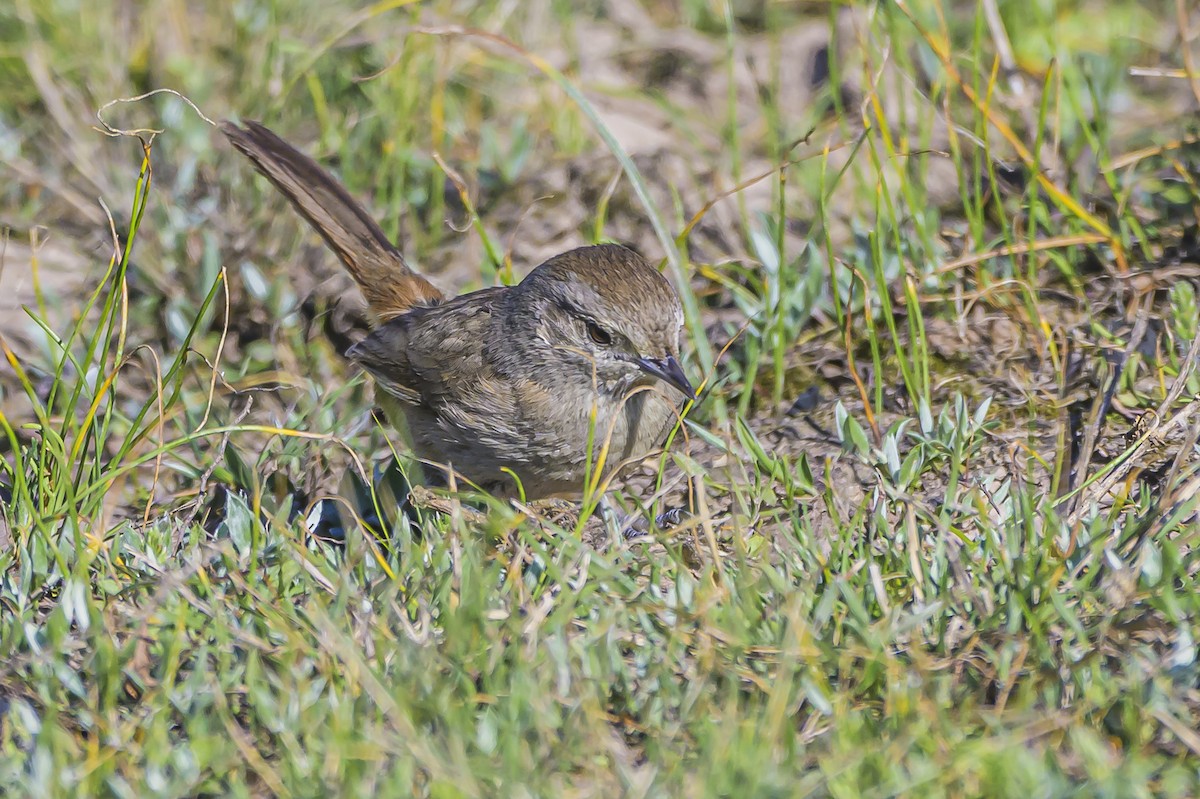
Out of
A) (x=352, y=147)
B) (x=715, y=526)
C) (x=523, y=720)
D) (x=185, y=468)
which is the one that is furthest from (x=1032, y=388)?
(x=352, y=147)

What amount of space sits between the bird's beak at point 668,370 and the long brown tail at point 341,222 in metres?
1.38

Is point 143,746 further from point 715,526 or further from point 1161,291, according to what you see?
point 1161,291

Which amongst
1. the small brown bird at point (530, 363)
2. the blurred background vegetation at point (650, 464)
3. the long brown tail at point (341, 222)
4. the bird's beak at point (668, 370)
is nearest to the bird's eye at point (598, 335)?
the small brown bird at point (530, 363)

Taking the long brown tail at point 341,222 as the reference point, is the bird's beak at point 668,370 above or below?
below

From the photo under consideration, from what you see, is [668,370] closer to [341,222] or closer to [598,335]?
[598,335]

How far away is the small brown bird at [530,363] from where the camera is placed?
13.4ft

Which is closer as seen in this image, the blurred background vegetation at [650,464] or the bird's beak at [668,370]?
the blurred background vegetation at [650,464]

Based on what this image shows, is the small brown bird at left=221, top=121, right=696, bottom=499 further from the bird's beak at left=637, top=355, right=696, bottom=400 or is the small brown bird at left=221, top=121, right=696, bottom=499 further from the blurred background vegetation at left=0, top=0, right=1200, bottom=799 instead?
the blurred background vegetation at left=0, top=0, right=1200, bottom=799

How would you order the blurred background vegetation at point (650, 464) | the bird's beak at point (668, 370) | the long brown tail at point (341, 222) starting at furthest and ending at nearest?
the long brown tail at point (341, 222) → the bird's beak at point (668, 370) → the blurred background vegetation at point (650, 464)

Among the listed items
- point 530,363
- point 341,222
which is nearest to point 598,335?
point 530,363

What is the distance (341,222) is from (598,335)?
4.26 feet

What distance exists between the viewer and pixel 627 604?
3.08 metres

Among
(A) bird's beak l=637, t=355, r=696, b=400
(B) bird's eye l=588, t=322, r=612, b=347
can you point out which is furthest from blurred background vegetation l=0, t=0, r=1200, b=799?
(B) bird's eye l=588, t=322, r=612, b=347

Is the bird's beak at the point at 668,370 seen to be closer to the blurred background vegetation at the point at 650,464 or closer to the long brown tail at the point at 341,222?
the blurred background vegetation at the point at 650,464
